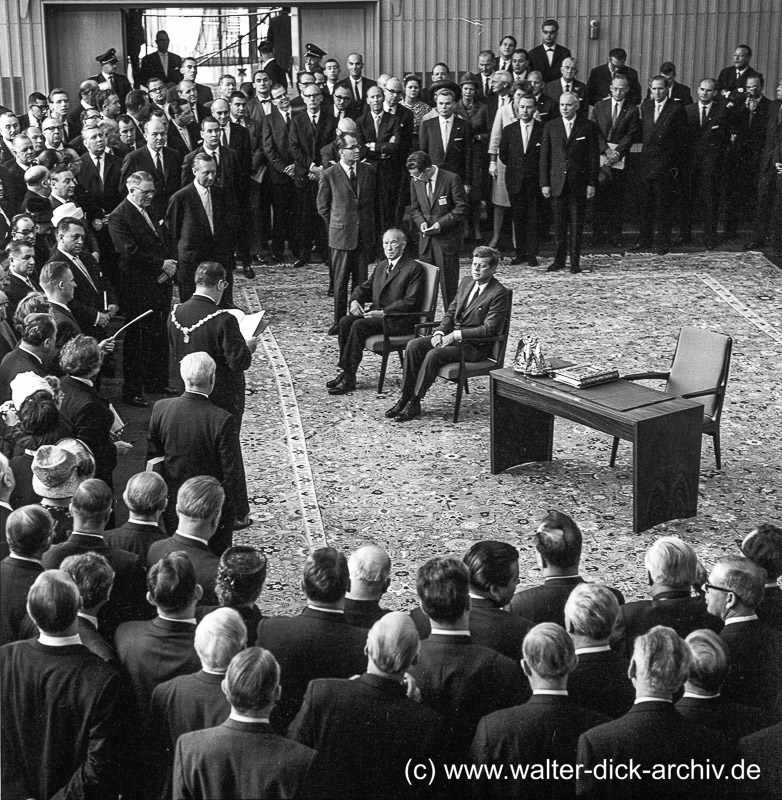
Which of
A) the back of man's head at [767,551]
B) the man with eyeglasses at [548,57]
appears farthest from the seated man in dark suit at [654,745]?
the man with eyeglasses at [548,57]

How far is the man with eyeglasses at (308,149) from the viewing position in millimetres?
12773

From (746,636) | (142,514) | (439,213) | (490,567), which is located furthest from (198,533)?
(439,213)

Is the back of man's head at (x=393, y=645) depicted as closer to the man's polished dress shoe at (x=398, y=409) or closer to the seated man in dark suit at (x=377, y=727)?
the seated man in dark suit at (x=377, y=727)

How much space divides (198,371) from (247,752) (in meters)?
3.03

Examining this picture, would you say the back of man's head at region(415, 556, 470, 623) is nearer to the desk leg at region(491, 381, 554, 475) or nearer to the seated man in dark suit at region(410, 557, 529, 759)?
the seated man in dark suit at region(410, 557, 529, 759)

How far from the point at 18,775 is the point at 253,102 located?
9.96m

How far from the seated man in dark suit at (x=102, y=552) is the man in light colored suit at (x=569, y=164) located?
855cm

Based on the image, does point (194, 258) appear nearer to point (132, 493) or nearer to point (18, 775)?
point (132, 493)

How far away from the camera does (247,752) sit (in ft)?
11.8

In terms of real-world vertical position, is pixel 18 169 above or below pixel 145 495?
above

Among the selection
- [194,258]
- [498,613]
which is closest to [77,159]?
[194,258]

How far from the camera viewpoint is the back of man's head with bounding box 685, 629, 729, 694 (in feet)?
13.1

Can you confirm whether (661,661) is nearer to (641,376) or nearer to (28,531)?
(28,531)

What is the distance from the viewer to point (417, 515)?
741cm
